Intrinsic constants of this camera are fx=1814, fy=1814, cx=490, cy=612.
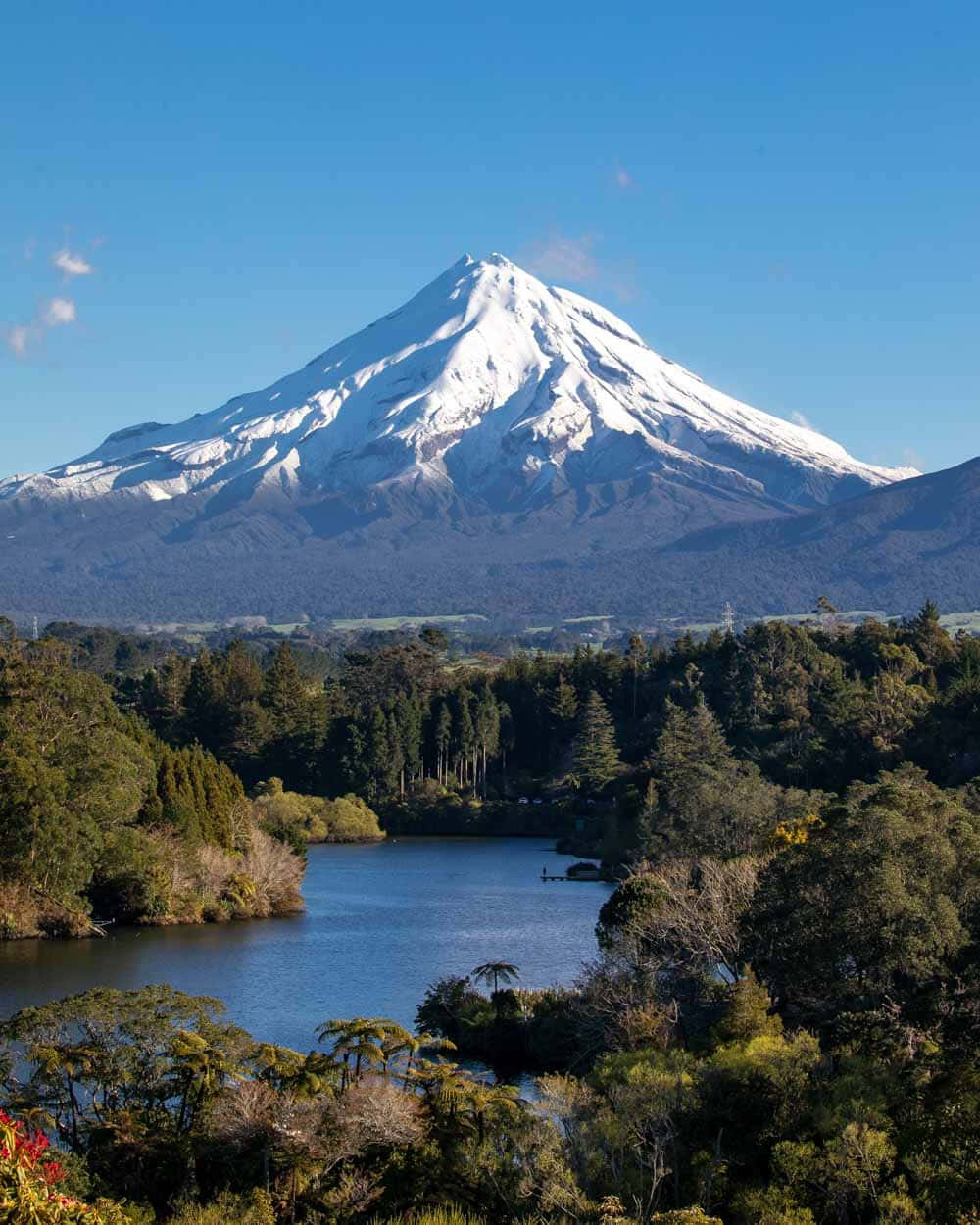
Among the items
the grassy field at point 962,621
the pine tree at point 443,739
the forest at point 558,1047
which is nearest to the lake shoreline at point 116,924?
the forest at point 558,1047

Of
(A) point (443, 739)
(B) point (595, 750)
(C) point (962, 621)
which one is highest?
(C) point (962, 621)

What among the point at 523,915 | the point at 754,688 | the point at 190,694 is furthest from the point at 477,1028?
the point at 190,694

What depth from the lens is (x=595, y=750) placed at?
69.2 meters

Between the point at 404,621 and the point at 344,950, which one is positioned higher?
the point at 404,621

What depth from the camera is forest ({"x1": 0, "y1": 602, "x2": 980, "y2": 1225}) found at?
1722 centimetres

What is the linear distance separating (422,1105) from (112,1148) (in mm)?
3150

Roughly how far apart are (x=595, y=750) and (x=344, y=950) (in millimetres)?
31793

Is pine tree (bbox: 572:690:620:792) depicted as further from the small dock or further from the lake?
the lake

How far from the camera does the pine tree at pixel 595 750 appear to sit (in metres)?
68.4

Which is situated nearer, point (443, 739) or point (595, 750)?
point (595, 750)

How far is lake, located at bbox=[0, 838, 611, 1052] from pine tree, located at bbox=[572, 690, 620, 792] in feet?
46.9

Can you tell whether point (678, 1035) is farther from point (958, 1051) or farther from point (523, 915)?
point (523, 915)

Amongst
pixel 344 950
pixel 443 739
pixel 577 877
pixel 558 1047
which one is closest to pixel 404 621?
pixel 443 739

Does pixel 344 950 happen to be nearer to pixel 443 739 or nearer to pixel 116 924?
pixel 116 924
